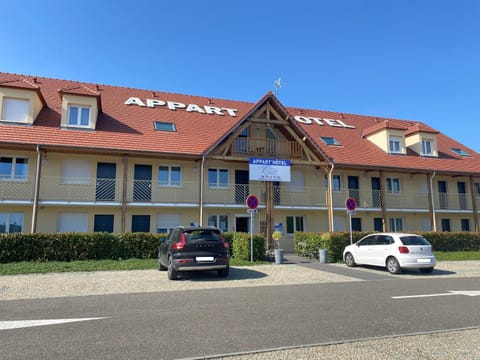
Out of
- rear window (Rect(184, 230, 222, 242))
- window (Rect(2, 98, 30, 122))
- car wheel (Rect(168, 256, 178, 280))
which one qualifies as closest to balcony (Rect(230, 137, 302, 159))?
rear window (Rect(184, 230, 222, 242))

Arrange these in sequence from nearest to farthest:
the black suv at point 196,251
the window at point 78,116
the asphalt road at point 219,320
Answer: the asphalt road at point 219,320, the black suv at point 196,251, the window at point 78,116

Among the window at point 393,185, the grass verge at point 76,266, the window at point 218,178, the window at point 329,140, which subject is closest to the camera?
the grass verge at point 76,266

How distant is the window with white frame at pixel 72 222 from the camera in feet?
58.5

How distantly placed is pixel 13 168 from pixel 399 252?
709 inches

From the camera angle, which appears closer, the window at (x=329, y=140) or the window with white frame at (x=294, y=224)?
the window with white frame at (x=294, y=224)

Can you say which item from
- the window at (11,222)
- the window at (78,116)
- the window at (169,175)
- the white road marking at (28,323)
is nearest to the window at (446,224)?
the window at (169,175)

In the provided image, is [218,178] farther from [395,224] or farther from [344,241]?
[395,224]

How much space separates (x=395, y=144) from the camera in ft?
81.0

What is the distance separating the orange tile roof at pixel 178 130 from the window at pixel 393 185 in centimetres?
159

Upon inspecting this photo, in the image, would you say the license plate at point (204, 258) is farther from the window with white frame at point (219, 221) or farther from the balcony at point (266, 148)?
the window with white frame at point (219, 221)

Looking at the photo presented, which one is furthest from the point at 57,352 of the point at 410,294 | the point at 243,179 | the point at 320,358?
the point at 243,179

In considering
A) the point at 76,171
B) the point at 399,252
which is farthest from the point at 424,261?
the point at 76,171

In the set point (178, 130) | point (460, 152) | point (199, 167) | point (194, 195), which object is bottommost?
point (194, 195)

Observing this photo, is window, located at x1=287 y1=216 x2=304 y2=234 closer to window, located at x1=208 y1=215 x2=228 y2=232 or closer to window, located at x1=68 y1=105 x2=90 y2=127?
window, located at x1=208 y1=215 x2=228 y2=232
